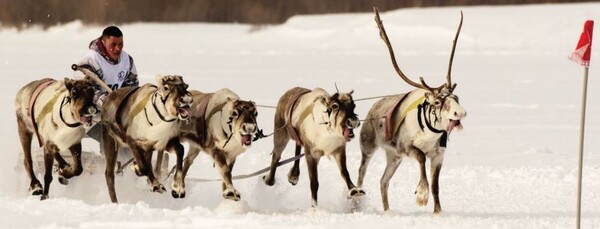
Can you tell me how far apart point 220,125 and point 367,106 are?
11.3 metres

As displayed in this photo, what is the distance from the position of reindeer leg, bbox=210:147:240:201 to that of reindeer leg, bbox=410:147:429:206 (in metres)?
1.30

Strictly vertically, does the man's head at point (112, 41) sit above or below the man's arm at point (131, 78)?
above

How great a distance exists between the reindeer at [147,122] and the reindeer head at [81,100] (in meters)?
0.32

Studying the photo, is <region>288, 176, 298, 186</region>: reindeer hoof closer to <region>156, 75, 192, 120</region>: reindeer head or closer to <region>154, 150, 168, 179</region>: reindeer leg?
<region>154, 150, 168, 179</region>: reindeer leg

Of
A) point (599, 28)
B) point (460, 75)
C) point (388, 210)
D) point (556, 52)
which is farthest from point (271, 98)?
point (599, 28)

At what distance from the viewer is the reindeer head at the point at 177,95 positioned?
915cm

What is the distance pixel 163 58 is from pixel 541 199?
23.4 meters

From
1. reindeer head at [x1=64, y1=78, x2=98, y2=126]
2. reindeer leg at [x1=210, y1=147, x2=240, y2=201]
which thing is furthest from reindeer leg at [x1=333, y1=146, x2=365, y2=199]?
reindeer head at [x1=64, y1=78, x2=98, y2=126]

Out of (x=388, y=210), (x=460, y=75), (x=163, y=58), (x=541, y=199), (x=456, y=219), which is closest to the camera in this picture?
(x=456, y=219)

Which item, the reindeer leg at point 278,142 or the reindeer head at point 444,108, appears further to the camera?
the reindeer leg at point 278,142

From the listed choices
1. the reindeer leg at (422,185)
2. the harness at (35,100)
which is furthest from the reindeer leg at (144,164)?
the reindeer leg at (422,185)

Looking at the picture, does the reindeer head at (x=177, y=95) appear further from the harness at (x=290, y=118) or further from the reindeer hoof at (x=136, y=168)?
the harness at (x=290, y=118)

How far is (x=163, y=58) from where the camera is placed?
3366cm

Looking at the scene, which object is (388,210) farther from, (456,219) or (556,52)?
(556,52)
